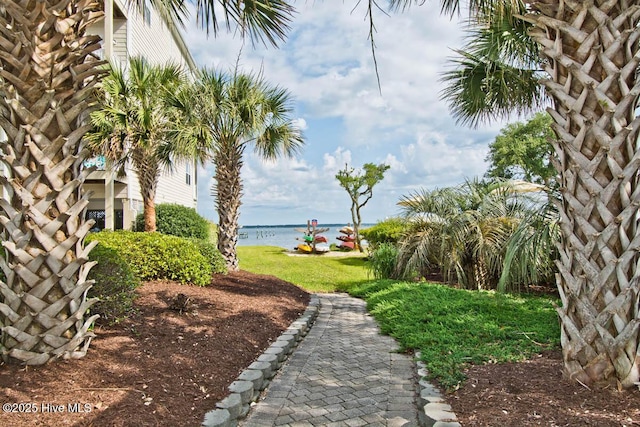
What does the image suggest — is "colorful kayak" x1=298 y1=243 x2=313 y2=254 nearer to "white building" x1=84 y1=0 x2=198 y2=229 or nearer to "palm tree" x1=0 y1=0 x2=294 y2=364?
"white building" x1=84 y1=0 x2=198 y2=229

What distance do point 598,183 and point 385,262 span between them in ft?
25.3

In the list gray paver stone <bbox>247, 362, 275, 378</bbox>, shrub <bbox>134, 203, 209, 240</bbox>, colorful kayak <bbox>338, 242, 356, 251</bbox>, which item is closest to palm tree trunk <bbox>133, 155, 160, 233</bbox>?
shrub <bbox>134, 203, 209, 240</bbox>

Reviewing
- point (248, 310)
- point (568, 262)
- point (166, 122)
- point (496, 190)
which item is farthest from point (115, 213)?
point (568, 262)

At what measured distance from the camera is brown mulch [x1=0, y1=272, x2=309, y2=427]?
2.70m

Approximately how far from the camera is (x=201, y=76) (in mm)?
9430

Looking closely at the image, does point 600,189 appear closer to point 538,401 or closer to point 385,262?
point 538,401

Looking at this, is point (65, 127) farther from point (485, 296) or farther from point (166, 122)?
point (166, 122)

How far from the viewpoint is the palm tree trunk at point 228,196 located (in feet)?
32.3

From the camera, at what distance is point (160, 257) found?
668cm

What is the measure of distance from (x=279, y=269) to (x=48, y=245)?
1121cm

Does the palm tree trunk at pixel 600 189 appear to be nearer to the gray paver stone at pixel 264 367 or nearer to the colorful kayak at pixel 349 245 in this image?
the gray paver stone at pixel 264 367

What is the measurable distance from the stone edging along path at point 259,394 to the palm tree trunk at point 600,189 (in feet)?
3.36

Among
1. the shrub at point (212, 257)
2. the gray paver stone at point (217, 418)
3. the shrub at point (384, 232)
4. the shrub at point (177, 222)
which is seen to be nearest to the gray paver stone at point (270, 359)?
the gray paver stone at point (217, 418)

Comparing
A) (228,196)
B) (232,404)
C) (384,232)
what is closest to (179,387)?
(232,404)
